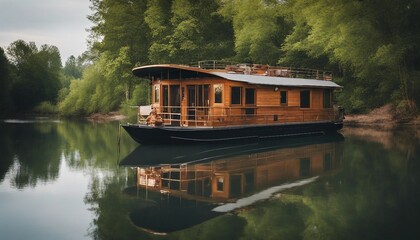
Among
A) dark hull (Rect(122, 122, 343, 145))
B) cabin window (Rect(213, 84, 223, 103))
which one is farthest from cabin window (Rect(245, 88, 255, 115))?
cabin window (Rect(213, 84, 223, 103))

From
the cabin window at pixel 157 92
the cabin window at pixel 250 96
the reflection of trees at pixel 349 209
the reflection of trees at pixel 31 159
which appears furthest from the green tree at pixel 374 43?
the reflection of trees at pixel 31 159

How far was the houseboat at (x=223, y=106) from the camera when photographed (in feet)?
68.7

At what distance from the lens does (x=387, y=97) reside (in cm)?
3797

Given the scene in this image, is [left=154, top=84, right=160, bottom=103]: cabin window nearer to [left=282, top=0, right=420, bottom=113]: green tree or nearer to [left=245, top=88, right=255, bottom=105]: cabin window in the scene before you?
[left=245, top=88, right=255, bottom=105]: cabin window

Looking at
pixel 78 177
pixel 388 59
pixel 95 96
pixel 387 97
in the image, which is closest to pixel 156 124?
pixel 78 177

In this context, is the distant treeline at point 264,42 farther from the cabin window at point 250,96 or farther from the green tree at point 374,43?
the cabin window at point 250,96

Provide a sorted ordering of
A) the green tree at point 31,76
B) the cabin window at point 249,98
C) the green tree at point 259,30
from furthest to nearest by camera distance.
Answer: the green tree at point 31,76 < the green tree at point 259,30 < the cabin window at point 249,98

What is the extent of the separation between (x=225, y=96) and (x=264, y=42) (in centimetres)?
2349

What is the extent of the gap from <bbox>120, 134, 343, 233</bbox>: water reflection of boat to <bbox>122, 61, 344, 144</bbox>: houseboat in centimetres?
84

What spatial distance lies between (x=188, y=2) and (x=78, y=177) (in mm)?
36657

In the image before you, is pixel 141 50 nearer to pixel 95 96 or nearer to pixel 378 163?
pixel 95 96

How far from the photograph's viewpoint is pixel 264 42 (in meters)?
44.1

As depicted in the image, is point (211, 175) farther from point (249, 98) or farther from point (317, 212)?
point (249, 98)

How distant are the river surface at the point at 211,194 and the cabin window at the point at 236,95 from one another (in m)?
3.81
